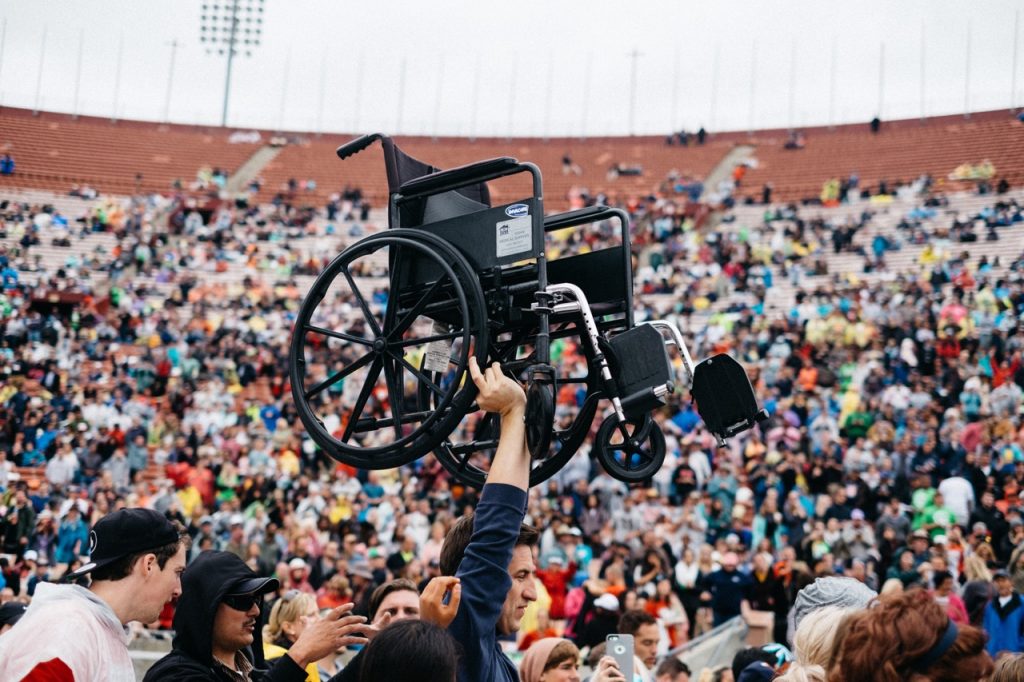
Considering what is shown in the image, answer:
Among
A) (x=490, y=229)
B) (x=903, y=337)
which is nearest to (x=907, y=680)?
(x=490, y=229)

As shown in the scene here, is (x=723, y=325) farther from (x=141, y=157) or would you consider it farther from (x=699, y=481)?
(x=141, y=157)

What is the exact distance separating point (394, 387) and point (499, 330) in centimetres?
39

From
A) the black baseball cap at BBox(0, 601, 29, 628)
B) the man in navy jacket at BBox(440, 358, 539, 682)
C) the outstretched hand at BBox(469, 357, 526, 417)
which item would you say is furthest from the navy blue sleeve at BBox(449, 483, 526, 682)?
the black baseball cap at BBox(0, 601, 29, 628)

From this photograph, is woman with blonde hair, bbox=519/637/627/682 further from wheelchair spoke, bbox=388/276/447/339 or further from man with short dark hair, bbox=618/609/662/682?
man with short dark hair, bbox=618/609/662/682

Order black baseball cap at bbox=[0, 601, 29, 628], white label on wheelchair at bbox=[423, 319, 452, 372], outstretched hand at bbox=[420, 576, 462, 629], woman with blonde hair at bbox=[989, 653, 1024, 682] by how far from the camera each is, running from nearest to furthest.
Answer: outstretched hand at bbox=[420, 576, 462, 629]
woman with blonde hair at bbox=[989, 653, 1024, 682]
white label on wheelchair at bbox=[423, 319, 452, 372]
black baseball cap at bbox=[0, 601, 29, 628]

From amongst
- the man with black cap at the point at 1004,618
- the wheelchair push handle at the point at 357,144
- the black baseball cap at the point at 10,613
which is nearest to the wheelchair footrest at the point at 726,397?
the wheelchair push handle at the point at 357,144

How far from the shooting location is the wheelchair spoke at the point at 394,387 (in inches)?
135

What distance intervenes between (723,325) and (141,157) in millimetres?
20517

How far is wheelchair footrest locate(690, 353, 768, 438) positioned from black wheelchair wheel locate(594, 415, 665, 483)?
0.17 meters

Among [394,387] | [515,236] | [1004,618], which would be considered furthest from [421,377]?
[1004,618]

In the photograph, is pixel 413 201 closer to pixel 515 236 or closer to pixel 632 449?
pixel 515 236

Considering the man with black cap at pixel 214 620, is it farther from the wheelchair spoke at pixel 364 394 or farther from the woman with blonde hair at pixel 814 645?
the woman with blonde hair at pixel 814 645

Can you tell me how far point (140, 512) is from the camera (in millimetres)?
2816

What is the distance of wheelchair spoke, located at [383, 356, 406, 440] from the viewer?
11.3 ft
